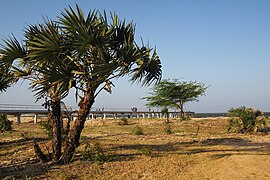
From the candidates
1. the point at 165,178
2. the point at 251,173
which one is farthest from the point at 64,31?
the point at 251,173

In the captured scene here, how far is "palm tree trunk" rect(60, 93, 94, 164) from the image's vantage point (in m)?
7.16

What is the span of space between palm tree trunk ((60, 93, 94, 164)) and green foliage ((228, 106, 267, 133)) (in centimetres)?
1170

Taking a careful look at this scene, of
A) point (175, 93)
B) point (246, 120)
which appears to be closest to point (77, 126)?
point (246, 120)

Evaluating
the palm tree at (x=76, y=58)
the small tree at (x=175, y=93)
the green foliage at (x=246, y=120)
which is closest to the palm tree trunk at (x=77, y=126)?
the palm tree at (x=76, y=58)

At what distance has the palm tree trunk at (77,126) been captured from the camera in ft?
23.5

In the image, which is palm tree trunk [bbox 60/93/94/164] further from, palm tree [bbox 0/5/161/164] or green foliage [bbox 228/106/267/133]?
green foliage [bbox 228/106/267/133]

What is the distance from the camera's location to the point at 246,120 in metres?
16.3

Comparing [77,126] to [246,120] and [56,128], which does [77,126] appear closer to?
[56,128]

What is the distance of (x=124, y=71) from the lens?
7.18m

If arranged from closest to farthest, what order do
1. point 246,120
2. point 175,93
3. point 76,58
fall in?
point 76,58
point 246,120
point 175,93

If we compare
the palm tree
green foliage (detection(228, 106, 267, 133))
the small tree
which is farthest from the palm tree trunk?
the small tree

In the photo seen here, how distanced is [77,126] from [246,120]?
11830 mm

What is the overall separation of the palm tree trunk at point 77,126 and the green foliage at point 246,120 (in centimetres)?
1170

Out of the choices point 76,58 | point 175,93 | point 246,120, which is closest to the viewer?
point 76,58
